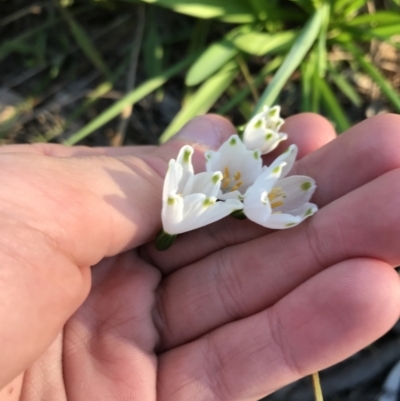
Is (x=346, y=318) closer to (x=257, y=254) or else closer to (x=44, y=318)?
(x=257, y=254)

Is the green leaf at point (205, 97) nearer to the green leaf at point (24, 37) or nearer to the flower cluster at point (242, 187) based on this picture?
the flower cluster at point (242, 187)

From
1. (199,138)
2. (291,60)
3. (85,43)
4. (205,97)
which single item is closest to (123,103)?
(205,97)

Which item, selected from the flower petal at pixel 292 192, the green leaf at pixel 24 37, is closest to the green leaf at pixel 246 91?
the flower petal at pixel 292 192

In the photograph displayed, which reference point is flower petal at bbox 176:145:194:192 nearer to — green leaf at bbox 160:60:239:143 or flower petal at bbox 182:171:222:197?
flower petal at bbox 182:171:222:197

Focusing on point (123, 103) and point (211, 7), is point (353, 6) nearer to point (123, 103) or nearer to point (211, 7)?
point (211, 7)

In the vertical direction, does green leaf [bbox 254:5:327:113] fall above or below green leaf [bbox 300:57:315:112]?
above

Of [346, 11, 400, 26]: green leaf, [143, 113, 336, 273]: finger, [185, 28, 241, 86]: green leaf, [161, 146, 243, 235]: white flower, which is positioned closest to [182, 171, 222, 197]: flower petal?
[161, 146, 243, 235]: white flower
